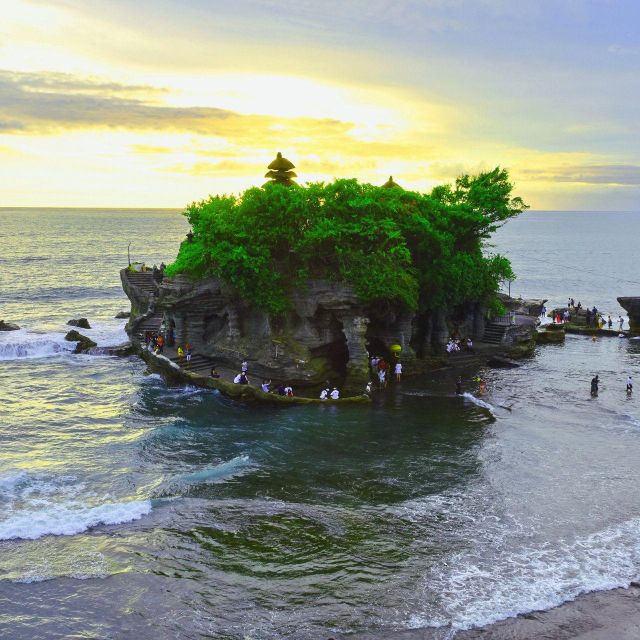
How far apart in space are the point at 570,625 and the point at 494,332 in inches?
1456

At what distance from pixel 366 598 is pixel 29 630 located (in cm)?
1017

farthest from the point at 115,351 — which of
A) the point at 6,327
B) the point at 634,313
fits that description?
the point at 634,313

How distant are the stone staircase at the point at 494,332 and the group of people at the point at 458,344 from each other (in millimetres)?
2124

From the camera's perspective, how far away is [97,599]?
793 inches

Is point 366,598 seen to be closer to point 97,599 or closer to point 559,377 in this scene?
point 97,599

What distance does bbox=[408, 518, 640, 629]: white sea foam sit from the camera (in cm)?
1984

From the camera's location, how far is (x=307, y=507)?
25766 millimetres

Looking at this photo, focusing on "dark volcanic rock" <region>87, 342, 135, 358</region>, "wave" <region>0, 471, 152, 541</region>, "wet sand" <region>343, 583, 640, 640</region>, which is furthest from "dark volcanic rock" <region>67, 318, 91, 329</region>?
"wet sand" <region>343, 583, 640, 640</region>

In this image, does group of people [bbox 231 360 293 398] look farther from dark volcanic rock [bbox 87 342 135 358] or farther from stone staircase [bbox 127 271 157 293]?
stone staircase [bbox 127 271 157 293]

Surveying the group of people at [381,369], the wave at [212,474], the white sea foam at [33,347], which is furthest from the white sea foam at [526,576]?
the white sea foam at [33,347]

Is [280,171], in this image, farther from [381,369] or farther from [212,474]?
[212,474]

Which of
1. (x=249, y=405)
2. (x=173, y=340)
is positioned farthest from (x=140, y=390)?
(x=249, y=405)

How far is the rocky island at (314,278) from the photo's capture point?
40094 millimetres

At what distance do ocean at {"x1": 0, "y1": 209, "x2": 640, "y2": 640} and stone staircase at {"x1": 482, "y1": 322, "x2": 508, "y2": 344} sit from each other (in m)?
8.02
